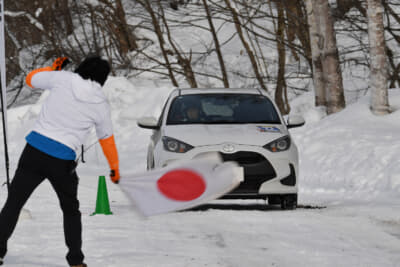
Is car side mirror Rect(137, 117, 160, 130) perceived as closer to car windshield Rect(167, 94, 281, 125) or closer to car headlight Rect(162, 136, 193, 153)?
car windshield Rect(167, 94, 281, 125)

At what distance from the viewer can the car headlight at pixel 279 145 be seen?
9.80m

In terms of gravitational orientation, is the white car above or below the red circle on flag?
below

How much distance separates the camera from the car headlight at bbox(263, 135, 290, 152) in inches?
386

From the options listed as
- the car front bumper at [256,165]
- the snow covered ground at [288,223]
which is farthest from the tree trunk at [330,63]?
the car front bumper at [256,165]

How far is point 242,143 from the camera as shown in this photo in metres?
9.62

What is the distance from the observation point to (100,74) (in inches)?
218

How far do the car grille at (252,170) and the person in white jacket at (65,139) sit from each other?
4171 mm

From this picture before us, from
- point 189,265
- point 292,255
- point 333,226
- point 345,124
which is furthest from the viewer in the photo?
point 345,124

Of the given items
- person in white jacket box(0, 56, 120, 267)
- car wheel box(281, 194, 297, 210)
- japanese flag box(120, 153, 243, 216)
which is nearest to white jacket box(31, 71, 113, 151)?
person in white jacket box(0, 56, 120, 267)

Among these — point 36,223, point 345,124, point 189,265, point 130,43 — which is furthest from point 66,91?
point 130,43

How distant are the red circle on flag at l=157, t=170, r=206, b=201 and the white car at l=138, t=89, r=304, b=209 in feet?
10.8

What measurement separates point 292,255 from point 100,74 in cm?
227

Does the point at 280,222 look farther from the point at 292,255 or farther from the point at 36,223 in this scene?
the point at 36,223

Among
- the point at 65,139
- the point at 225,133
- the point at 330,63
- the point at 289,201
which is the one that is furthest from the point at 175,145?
the point at 330,63
